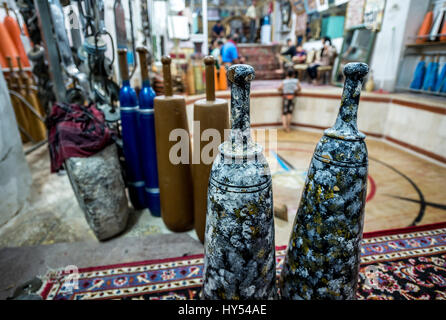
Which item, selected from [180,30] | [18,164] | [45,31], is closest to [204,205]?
[18,164]

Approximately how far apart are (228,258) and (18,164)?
7.74ft

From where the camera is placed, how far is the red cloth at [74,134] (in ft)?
5.43

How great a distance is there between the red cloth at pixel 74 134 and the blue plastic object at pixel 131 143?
152 millimetres

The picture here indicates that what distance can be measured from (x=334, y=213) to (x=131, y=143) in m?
1.60

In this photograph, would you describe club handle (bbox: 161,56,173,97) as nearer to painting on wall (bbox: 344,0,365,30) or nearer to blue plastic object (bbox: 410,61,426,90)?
blue plastic object (bbox: 410,61,426,90)

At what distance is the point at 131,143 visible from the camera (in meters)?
1.98

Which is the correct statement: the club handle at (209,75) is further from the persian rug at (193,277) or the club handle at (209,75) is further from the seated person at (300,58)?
the seated person at (300,58)

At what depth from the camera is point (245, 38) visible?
14.3 meters

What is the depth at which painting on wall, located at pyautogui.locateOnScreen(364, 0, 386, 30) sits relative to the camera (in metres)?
4.43

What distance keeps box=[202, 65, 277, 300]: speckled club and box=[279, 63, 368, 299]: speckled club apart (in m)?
0.16

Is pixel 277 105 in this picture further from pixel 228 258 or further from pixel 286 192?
pixel 228 258

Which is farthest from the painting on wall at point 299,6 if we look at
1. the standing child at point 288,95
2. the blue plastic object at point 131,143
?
the blue plastic object at point 131,143

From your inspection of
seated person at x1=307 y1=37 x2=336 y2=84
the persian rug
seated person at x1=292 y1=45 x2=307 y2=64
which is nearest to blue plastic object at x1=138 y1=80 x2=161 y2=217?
the persian rug

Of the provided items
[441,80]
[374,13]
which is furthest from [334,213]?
[374,13]
